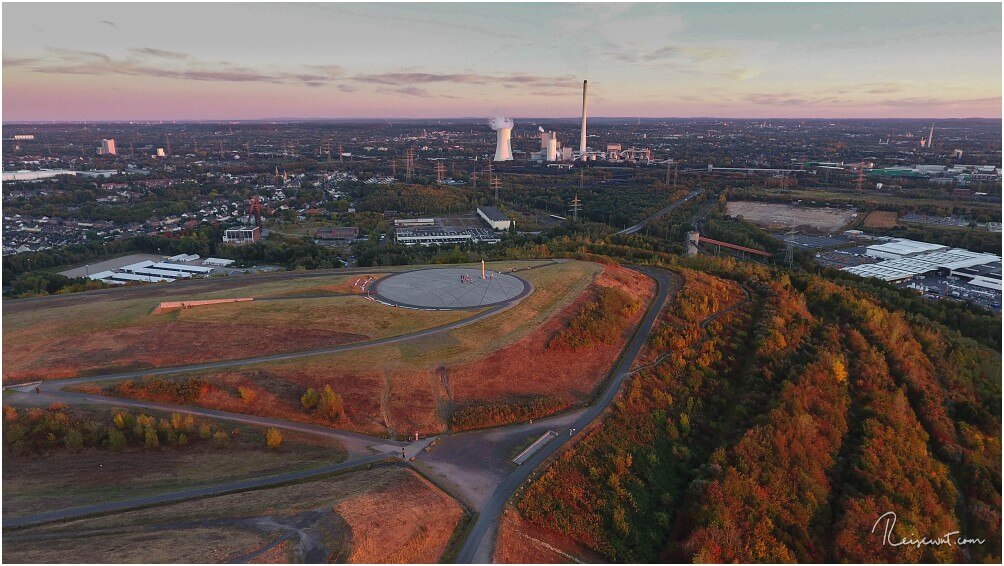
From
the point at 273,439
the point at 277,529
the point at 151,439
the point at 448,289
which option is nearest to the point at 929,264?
the point at 448,289

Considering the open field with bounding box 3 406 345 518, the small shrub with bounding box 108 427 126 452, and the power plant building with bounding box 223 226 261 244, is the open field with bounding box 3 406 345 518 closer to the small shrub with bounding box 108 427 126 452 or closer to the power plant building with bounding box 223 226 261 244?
the small shrub with bounding box 108 427 126 452

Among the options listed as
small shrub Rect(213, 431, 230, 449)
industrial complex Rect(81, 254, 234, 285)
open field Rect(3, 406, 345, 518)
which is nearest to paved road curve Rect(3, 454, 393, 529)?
open field Rect(3, 406, 345, 518)

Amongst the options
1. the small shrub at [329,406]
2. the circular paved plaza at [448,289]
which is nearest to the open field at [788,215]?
the circular paved plaza at [448,289]

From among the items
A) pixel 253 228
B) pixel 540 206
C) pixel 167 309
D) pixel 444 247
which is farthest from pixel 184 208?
pixel 167 309

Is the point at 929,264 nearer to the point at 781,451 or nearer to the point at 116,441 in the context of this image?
the point at 781,451

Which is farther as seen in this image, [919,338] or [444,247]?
[444,247]

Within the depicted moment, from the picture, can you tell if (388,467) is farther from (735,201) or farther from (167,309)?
(735,201)
